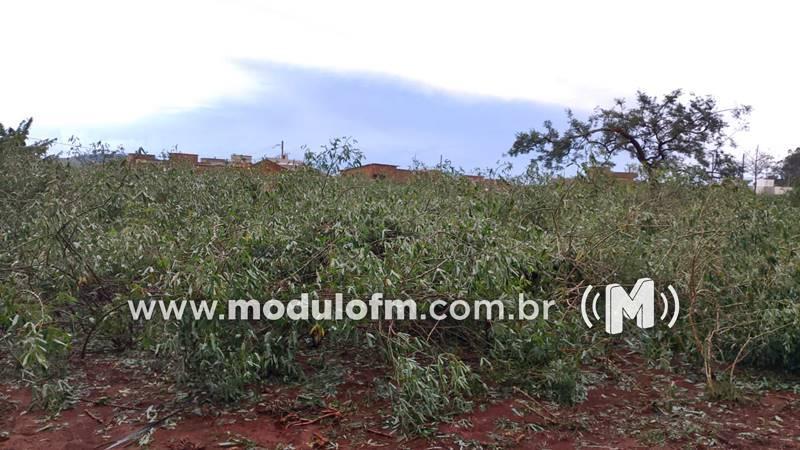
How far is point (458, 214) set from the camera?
14.2ft

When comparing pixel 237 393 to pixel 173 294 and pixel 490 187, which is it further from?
pixel 490 187

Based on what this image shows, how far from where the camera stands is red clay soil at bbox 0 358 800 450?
2941mm

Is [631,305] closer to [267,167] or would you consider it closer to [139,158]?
[267,167]

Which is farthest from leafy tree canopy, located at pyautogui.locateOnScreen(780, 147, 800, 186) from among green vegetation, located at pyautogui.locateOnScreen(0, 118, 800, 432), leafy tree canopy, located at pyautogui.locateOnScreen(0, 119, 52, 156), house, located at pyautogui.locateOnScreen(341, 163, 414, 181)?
leafy tree canopy, located at pyautogui.locateOnScreen(0, 119, 52, 156)

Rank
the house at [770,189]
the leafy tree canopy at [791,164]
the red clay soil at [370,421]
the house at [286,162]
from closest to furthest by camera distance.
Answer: the red clay soil at [370,421]
the house at [286,162]
the house at [770,189]
the leafy tree canopy at [791,164]

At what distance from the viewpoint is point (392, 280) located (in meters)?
3.23

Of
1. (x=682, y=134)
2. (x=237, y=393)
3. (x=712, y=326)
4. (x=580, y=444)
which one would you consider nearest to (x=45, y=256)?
(x=237, y=393)

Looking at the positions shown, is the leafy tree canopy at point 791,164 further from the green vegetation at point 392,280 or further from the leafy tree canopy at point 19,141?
the leafy tree canopy at point 19,141

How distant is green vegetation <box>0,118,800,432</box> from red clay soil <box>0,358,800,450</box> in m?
0.12

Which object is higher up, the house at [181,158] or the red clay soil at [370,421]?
the house at [181,158]

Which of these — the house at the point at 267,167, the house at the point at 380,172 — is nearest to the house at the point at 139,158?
the house at the point at 267,167

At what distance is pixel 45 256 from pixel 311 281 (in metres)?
1.62

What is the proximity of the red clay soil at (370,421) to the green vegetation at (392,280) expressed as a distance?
4.7 inches

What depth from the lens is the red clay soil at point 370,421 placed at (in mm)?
2941
